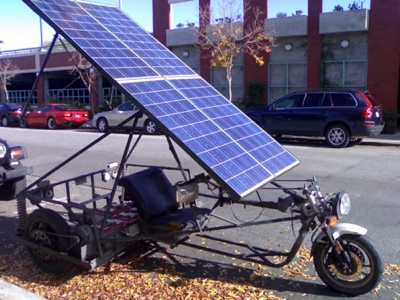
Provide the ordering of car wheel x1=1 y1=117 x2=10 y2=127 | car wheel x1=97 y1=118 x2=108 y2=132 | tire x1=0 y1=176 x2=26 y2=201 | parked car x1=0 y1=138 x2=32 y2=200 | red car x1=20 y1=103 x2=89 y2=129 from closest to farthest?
parked car x1=0 y1=138 x2=32 y2=200, tire x1=0 y1=176 x2=26 y2=201, car wheel x1=97 y1=118 x2=108 y2=132, red car x1=20 y1=103 x2=89 y2=129, car wheel x1=1 y1=117 x2=10 y2=127

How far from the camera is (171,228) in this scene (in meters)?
4.80

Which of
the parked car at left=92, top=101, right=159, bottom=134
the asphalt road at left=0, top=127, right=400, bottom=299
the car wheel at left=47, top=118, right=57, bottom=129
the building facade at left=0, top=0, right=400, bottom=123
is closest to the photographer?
the asphalt road at left=0, top=127, right=400, bottom=299

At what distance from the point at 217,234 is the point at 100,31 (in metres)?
2.91

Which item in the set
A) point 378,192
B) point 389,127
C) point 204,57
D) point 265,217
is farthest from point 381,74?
point 265,217

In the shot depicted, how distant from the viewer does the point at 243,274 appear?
4.79 m

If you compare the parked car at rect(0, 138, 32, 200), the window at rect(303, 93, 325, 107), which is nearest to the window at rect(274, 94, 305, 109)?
the window at rect(303, 93, 325, 107)

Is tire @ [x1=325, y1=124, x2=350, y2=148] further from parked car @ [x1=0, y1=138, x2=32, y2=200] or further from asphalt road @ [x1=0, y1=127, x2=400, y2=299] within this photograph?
parked car @ [x1=0, y1=138, x2=32, y2=200]

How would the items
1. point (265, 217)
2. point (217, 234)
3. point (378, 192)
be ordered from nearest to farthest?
Result: 1. point (217, 234)
2. point (265, 217)
3. point (378, 192)

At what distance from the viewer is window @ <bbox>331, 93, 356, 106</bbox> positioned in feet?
49.0

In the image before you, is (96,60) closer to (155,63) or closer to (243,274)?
(155,63)

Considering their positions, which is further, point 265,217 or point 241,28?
point 241,28

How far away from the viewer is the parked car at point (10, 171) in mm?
7602

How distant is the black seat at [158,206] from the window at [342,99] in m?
11.0

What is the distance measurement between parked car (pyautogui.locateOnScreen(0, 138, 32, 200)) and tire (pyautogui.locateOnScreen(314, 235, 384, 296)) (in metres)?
5.29
